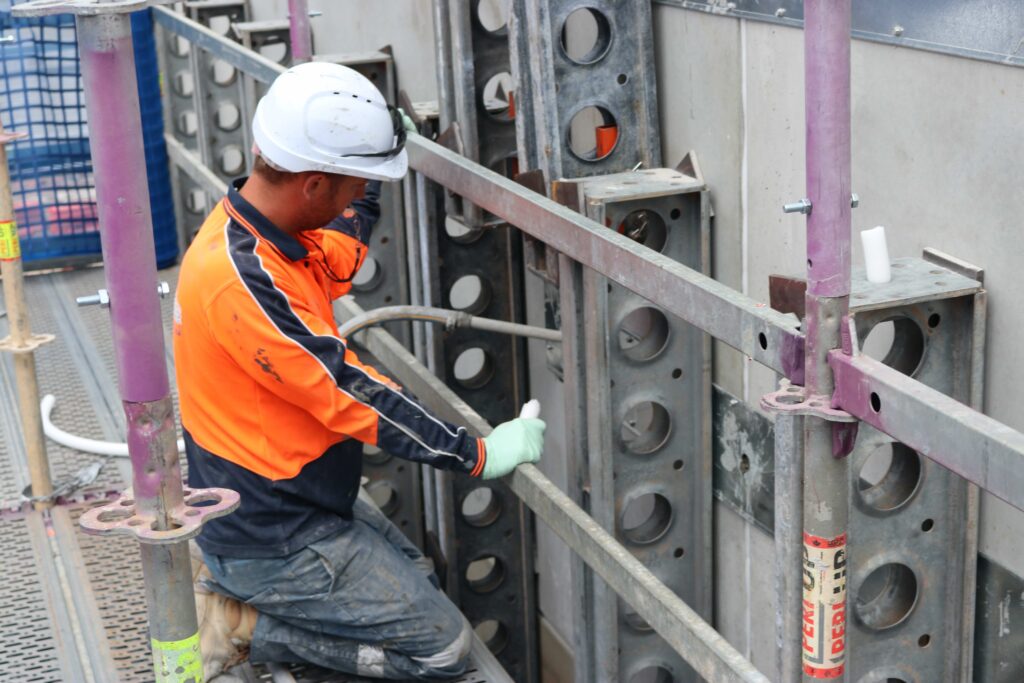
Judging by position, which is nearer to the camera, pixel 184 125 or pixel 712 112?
pixel 712 112

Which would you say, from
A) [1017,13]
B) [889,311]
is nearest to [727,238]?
[889,311]

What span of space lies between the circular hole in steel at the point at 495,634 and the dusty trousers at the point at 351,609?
1847mm

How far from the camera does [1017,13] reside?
281 cm

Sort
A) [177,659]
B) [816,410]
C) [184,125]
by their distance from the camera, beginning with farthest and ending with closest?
[184,125] → [177,659] → [816,410]

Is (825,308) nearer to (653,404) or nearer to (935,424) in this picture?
(935,424)

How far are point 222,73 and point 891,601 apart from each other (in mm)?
7520

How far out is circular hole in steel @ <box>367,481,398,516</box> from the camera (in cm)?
625

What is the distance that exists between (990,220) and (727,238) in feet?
3.78

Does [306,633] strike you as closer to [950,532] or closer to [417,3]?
[950,532]

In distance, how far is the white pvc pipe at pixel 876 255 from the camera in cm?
291

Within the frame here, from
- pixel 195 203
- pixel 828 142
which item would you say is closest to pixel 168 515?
pixel 828 142

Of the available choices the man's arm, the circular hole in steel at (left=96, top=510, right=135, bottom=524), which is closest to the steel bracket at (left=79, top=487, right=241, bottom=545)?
the circular hole in steel at (left=96, top=510, right=135, bottom=524)

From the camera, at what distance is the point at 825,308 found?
251cm

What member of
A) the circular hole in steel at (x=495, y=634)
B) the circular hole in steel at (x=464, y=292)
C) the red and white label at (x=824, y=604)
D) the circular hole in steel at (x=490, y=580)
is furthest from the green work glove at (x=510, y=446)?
the circular hole in steel at (x=495, y=634)
